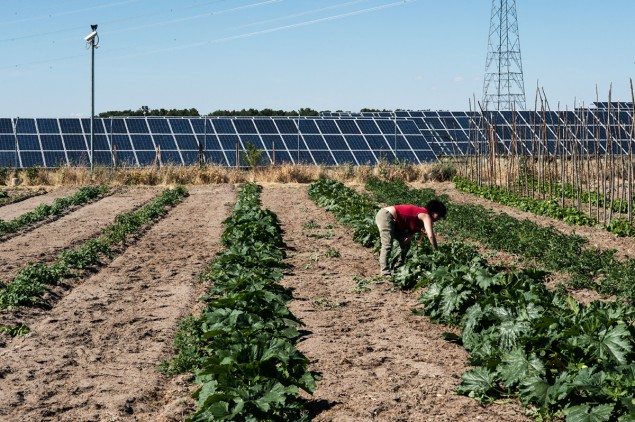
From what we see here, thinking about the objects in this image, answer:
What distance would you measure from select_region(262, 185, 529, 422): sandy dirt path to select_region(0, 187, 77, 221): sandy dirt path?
35.6 ft

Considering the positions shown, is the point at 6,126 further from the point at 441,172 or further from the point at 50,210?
the point at 441,172

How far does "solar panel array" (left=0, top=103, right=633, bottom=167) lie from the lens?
3347 cm

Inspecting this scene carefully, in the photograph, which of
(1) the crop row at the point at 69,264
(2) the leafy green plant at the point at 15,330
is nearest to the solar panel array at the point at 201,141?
(1) the crop row at the point at 69,264

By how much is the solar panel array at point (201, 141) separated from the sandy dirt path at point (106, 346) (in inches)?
726

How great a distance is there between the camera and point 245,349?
7.07 metres

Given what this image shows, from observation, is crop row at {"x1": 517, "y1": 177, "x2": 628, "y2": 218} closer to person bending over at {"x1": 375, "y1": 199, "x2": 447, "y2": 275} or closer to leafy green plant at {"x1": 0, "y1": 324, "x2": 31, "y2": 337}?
person bending over at {"x1": 375, "y1": 199, "x2": 447, "y2": 275}

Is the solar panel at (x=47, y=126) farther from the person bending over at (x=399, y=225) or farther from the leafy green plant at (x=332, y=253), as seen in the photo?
the person bending over at (x=399, y=225)

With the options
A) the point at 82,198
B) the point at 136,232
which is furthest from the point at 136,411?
the point at 82,198

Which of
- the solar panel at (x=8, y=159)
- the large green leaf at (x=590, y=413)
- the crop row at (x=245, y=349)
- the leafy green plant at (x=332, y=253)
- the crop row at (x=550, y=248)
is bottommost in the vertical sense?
the crop row at (x=550, y=248)

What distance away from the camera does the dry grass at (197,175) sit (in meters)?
31.4

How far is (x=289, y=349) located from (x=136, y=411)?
53.5 inches

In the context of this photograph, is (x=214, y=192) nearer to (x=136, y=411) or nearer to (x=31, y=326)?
(x=31, y=326)

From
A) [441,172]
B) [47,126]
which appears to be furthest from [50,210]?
[441,172]

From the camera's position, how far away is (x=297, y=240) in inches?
674
